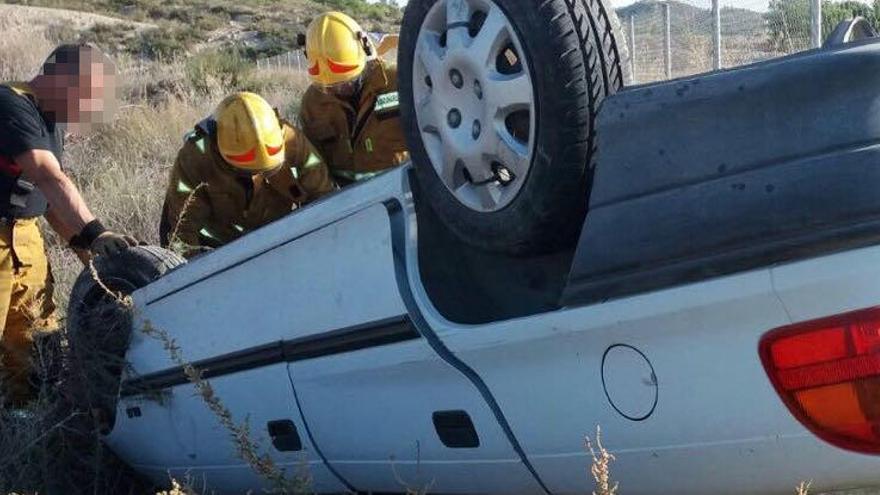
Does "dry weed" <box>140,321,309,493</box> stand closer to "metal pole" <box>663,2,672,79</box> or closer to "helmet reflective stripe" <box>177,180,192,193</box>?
"helmet reflective stripe" <box>177,180,192,193</box>

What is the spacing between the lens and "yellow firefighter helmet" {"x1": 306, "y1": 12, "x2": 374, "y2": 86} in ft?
20.7

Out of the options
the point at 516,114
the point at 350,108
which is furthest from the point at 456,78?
the point at 350,108

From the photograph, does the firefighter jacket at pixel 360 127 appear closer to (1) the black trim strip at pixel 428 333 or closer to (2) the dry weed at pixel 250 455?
(2) the dry weed at pixel 250 455

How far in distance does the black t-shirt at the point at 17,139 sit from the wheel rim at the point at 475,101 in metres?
2.30

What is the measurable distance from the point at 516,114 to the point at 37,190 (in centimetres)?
306

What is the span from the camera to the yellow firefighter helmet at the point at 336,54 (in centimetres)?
631

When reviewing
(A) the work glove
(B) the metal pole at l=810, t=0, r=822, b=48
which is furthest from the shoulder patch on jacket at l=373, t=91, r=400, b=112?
(B) the metal pole at l=810, t=0, r=822, b=48

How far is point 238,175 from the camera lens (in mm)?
5633

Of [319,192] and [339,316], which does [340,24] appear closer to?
[319,192]

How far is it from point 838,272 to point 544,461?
34.0 inches

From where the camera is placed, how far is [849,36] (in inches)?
97.6

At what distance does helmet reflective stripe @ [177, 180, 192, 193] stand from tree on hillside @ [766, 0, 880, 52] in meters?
4.39

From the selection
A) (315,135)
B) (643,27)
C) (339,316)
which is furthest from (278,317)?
(643,27)

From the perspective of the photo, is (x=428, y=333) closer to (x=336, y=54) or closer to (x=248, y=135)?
(x=248, y=135)
